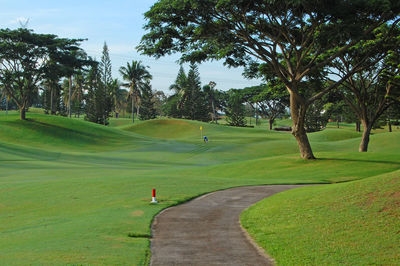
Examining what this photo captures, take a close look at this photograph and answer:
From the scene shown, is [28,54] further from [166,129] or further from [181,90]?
[181,90]

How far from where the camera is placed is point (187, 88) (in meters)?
133

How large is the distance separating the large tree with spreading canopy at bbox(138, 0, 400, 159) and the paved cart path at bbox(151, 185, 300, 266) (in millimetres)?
15170

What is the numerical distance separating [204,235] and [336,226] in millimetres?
3939

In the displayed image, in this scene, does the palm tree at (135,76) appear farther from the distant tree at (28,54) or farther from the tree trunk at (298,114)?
the tree trunk at (298,114)

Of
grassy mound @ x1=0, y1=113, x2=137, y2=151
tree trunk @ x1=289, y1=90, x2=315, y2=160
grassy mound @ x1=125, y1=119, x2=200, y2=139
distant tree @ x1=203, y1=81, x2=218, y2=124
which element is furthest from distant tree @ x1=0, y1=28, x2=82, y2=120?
distant tree @ x1=203, y1=81, x2=218, y2=124

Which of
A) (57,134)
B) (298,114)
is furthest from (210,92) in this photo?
(298,114)

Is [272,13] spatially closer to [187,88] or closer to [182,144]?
[182,144]

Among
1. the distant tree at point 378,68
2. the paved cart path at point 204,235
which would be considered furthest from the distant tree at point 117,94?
the paved cart path at point 204,235

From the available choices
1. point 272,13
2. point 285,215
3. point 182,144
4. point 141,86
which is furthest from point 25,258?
point 141,86

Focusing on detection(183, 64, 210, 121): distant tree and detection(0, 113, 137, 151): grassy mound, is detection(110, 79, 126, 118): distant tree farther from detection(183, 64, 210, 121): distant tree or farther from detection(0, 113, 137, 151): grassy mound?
detection(0, 113, 137, 151): grassy mound

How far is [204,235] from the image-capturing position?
1271 centimetres

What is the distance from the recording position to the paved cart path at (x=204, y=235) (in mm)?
10047

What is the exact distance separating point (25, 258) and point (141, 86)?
108915mm

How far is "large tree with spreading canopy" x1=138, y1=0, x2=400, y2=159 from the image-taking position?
2888cm
